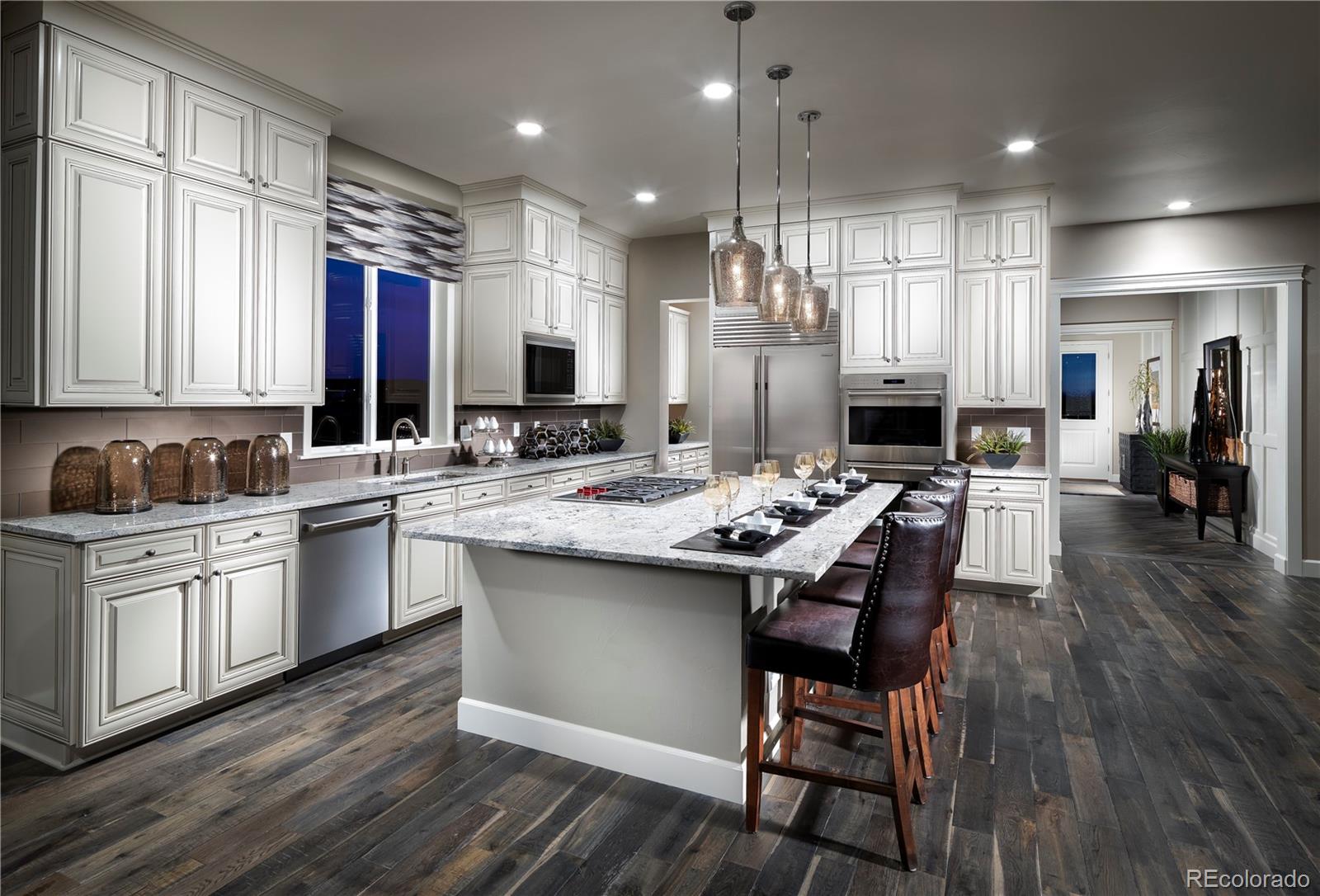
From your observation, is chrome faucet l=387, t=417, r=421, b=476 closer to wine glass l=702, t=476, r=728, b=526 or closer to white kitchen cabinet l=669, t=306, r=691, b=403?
wine glass l=702, t=476, r=728, b=526

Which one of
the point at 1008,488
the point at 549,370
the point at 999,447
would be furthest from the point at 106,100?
the point at 999,447

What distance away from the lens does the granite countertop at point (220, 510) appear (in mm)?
2676

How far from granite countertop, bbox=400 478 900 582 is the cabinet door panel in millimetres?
2437

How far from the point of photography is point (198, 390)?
3.28m

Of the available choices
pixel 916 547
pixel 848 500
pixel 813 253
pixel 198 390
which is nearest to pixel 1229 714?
pixel 848 500

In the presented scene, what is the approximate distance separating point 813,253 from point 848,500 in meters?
2.82

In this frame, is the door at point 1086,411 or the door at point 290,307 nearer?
the door at point 290,307

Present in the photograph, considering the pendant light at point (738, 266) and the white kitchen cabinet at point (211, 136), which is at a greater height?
the white kitchen cabinet at point (211, 136)

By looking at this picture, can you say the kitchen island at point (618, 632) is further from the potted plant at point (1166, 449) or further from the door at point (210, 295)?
the potted plant at point (1166, 449)

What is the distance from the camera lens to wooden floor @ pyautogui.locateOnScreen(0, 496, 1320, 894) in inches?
81.5

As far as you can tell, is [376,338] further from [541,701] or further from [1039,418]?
[1039,418]

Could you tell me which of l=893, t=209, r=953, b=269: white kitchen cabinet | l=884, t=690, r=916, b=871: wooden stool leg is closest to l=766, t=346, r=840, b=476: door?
l=893, t=209, r=953, b=269: white kitchen cabinet

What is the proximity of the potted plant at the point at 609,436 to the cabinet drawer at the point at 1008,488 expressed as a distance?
2854 millimetres

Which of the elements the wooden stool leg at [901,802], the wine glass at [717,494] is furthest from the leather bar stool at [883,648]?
the wine glass at [717,494]
